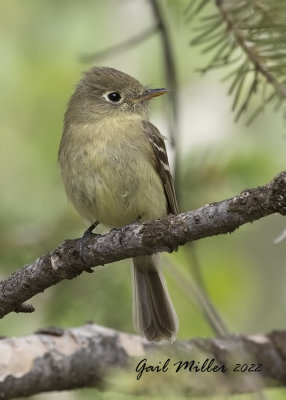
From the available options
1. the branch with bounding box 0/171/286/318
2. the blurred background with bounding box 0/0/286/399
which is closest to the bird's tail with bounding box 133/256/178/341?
the blurred background with bounding box 0/0/286/399

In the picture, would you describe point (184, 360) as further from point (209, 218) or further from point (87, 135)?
point (87, 135)

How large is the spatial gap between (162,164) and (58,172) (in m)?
0.88

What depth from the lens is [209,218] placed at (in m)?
2.79

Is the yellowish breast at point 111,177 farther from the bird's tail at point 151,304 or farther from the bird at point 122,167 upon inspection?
the bird's tail at point 151,304

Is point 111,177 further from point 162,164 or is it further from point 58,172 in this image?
point 58,172

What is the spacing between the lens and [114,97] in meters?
5.37

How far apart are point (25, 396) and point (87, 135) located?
5.90 ft

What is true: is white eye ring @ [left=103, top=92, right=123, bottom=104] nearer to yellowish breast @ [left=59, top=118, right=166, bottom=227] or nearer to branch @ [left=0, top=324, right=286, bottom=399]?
yellowish breast @ [left=59, top=118, right=166, bottom=227]

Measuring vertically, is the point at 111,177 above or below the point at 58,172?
above

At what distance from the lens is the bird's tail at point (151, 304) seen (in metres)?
4.79

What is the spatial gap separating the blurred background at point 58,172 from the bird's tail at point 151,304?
0.13m

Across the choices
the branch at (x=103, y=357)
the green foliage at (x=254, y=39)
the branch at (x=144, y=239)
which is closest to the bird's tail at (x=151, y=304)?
the branch at (x=103, y=357)

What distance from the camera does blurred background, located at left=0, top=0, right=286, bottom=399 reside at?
4.71 metres

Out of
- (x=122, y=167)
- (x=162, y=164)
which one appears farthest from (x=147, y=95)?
(x=122, y=167)
